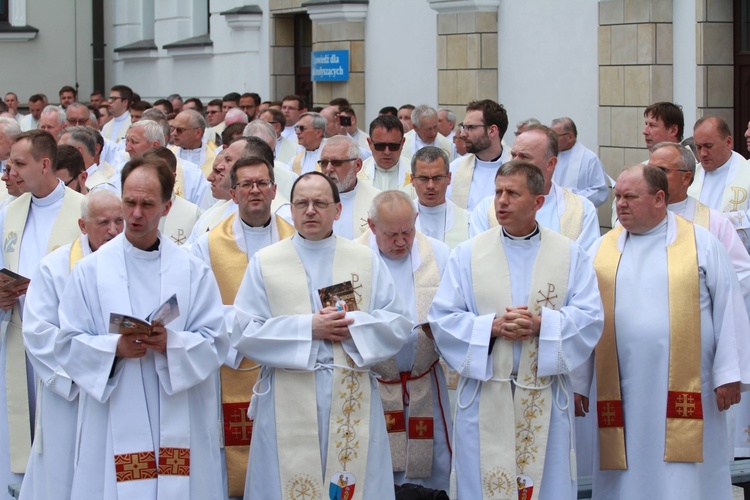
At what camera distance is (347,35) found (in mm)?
17344

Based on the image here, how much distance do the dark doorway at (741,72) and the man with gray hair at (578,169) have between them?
1.40m

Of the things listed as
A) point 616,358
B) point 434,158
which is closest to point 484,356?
point 616,358

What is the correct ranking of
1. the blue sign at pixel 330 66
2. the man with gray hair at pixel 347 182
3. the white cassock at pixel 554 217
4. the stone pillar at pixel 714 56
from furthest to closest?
the blue sign at pixel 330 66 → the stone pillar at pixel 714 56 → the man with gray hair at pixel 347 182 → the white cassock at pixel 554 217

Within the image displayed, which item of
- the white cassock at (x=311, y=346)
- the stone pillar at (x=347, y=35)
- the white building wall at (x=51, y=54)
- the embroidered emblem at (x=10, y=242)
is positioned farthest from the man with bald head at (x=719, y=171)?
the white building wall at (x=51, y=54)

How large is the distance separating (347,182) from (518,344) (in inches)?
102

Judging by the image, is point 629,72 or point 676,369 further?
point 629,72

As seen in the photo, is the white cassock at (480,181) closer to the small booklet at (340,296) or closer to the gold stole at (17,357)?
the gold stole at (17,357)

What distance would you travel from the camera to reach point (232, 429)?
6.74m

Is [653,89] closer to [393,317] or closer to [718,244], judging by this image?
[718,244]

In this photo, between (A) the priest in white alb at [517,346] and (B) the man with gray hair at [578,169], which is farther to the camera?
(B) the man with gray hair at [578,169]

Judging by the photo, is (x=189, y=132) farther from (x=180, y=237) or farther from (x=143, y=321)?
(x=143, y=321)

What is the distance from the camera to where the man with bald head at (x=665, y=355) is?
6.17 m

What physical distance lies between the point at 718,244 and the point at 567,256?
2.57 ft

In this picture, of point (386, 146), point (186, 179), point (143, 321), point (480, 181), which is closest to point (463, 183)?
point (480, 181)
